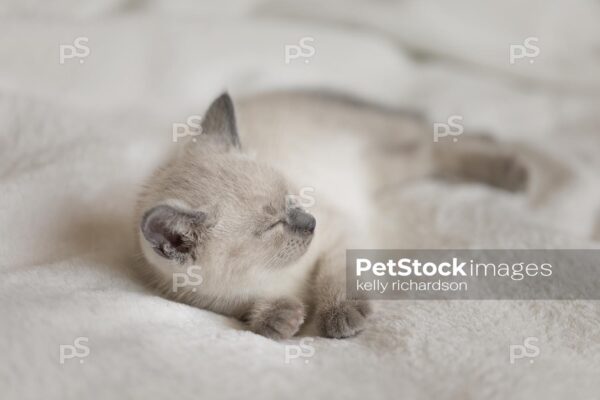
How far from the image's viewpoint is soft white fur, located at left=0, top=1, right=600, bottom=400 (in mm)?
1046

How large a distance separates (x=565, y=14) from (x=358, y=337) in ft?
6.46

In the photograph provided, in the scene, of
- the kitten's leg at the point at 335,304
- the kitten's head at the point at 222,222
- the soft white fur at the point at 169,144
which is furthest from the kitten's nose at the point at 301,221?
the soft white fur at the point at 169,144

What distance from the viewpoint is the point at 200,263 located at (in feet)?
4.39

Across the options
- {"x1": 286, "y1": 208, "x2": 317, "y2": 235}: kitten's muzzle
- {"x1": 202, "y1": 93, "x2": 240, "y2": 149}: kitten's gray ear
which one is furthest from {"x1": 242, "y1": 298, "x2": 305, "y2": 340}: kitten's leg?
{"x1": 202, "y1": 93, "x2": 240, "y2": 149}: kitten's gray ear

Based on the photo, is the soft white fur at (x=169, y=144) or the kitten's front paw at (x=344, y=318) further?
the kitten's front paw at (x=344, y=318)

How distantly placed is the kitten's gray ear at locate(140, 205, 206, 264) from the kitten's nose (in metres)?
0.20

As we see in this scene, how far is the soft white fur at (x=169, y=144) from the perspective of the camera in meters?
1.05

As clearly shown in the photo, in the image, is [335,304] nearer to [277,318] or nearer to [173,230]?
[277,318]

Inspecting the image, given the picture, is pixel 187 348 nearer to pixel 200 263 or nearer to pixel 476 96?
pixel 200 263

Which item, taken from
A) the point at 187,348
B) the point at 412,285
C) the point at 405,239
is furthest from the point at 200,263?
the point at 405,239

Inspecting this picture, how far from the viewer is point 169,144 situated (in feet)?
6.07

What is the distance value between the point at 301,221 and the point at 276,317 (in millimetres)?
227

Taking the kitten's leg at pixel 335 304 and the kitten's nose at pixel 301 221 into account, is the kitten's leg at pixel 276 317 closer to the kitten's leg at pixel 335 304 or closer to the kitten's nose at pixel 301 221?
the kitten's leg at pixel 335 304

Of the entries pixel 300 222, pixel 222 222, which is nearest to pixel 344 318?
pixel 300 222
